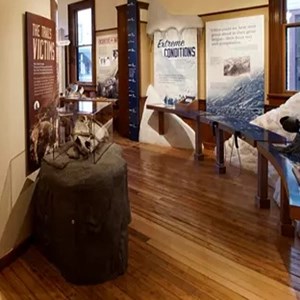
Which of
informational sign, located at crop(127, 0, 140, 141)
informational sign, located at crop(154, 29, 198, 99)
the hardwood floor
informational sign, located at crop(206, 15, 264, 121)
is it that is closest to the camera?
the hardwood floor

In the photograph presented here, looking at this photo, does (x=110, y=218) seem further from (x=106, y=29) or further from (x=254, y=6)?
(x=106, y=29)

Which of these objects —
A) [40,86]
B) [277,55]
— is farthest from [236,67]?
[40,86]

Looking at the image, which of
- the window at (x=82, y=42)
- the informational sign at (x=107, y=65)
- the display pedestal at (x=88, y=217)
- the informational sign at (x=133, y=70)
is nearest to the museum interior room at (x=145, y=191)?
the display pedestal at (x=88, y=217)

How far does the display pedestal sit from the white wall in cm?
30

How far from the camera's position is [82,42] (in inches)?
365

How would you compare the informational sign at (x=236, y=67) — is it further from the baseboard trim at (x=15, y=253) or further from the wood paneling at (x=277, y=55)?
the baseboard trim at (x=15, y=253)

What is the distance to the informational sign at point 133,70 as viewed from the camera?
7363 mm

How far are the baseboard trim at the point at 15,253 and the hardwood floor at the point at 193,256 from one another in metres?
0.04

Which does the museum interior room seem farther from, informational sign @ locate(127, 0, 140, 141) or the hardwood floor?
A: informational sign @ locate(127, 0, 140, 141)

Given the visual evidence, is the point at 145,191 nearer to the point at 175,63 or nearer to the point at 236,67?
the point at 236,67

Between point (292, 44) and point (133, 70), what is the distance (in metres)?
2.99

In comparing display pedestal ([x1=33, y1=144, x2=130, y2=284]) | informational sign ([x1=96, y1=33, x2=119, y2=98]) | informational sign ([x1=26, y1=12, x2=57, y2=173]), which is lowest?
display pedestal ([x1=33, y1=144, x2=130, y2=284])

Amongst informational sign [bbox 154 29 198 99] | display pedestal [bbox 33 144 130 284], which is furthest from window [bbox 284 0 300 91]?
display pedestal [bbox 33 144 130 284]

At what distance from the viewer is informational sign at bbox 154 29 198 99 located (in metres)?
6.88
